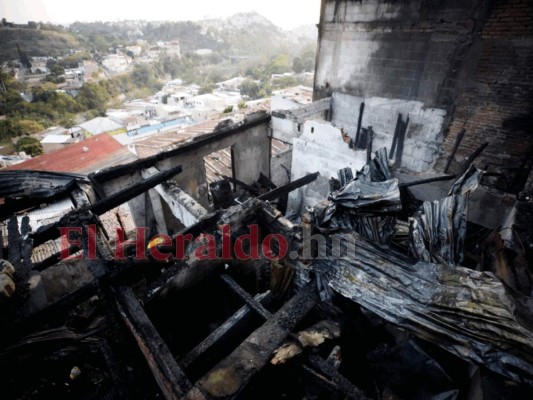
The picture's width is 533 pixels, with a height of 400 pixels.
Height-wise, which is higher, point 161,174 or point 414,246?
point 414,246

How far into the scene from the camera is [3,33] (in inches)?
2522

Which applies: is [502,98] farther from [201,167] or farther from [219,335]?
[219,335]

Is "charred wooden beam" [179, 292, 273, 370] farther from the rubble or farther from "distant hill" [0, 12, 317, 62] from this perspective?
"distant hill" [0, 12, 317, 62]

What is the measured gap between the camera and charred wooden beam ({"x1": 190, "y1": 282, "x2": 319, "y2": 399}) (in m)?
2.41

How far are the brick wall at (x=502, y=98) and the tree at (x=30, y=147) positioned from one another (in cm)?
3503

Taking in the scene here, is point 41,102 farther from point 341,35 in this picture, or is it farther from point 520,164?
point 520,164

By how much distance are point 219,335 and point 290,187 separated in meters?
4.60

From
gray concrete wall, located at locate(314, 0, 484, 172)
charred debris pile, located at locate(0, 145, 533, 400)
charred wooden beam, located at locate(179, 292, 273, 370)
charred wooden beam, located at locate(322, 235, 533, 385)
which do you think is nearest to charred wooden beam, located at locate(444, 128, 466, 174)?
→ gray concrete wall, located at locate(314, 0, 484, 172)

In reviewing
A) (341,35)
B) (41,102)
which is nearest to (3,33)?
(41,102)

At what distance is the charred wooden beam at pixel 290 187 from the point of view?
6463mm

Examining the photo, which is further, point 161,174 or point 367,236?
point 161,174

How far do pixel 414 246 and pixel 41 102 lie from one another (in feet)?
196

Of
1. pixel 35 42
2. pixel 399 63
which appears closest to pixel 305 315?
pixel 399 63

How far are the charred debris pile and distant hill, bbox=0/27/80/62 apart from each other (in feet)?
291
